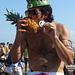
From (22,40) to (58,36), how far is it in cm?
49

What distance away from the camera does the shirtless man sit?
9.65 ft

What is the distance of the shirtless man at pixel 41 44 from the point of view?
2941 millimetres

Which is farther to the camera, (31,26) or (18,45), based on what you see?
(18,45)

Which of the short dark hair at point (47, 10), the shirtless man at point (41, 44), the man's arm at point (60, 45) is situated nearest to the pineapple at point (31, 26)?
the shirtless man at point (41, 44)

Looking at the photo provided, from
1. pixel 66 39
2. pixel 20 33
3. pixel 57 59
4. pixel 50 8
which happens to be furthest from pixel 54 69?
pixel 50 8

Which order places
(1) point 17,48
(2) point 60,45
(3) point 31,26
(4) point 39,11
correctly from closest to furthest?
(2) point 60,45
(3) point 31,26
(1) point 17,48
(4) point 39,11

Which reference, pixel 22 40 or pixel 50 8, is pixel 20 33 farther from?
pixel 50 8

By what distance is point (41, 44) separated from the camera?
3.06m

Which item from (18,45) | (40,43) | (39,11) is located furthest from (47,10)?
(18,45)

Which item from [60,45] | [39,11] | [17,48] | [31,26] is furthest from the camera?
[39,11]

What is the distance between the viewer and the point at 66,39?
9.65ft

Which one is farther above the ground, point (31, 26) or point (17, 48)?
point (31, 26)

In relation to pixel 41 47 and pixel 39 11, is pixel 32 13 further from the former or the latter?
pixel 41 47

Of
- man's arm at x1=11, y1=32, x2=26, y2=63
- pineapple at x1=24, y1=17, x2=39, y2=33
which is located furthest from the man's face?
man's arm at x1=11, y1=32, x2=26, y2=63
